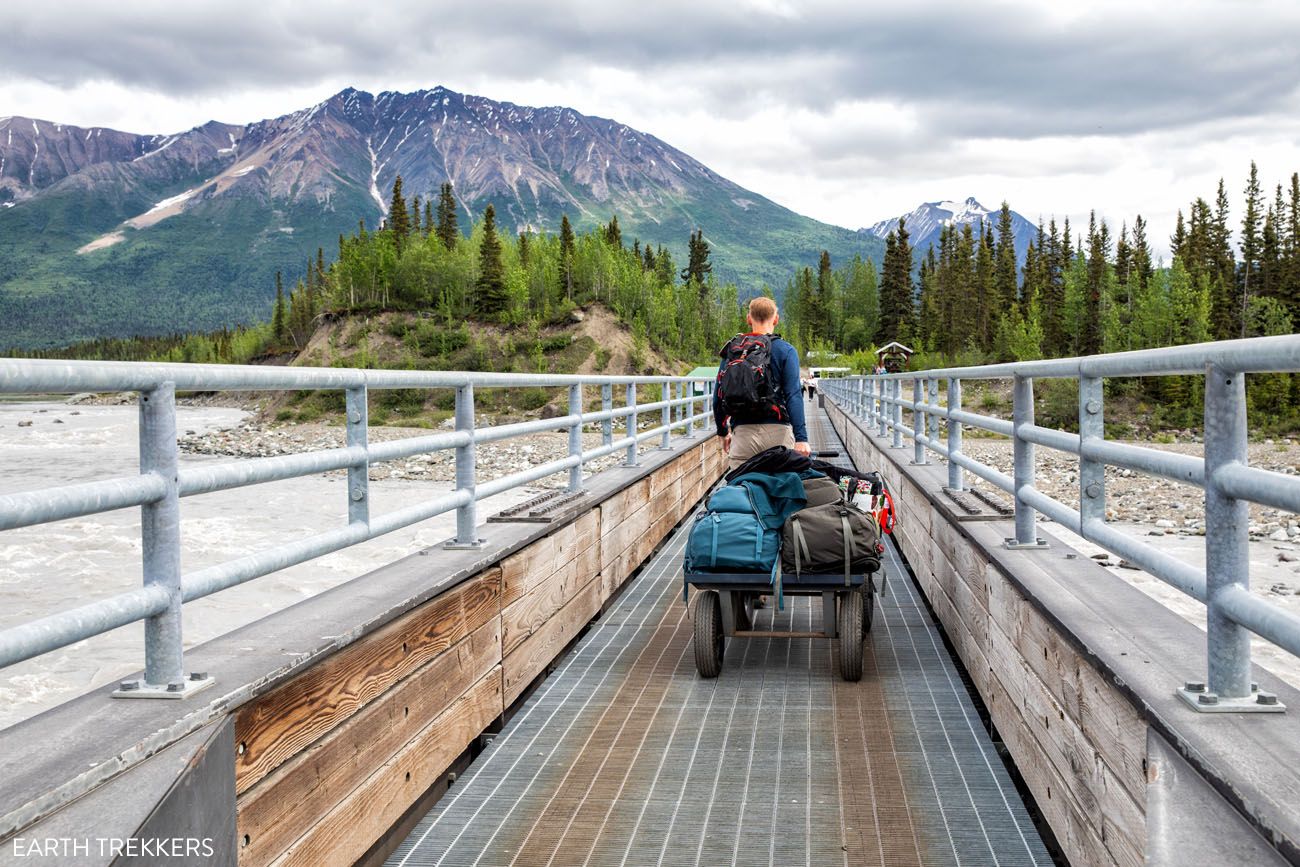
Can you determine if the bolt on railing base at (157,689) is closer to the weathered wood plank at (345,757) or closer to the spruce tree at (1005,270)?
the weathered wood plank at (345,757)

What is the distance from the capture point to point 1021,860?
3557mm

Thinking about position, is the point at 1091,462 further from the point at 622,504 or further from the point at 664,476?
the point at 664,476

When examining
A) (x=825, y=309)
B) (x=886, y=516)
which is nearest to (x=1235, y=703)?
(x=886, y=516)

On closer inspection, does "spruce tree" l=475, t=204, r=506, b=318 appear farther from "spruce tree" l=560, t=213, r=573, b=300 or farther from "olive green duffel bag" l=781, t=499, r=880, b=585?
"olive green duffel bag" l=781, t=499, r=880, b=585

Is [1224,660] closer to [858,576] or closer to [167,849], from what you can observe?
[167,849]

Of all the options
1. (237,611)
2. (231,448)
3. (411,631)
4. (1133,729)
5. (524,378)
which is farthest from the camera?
(231,448)

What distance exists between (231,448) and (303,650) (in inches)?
2499

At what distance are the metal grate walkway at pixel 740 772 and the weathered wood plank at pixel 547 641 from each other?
0.12m

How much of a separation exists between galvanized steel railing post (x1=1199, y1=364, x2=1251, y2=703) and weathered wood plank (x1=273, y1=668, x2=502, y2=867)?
2.52 metres

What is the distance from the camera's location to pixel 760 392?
20.8 feet

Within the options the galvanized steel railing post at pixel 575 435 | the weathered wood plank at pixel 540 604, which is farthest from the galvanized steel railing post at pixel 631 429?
the weathered wood plank at pixel 540 604

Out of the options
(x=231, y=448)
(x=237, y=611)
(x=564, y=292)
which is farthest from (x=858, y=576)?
(x=564, y=292)

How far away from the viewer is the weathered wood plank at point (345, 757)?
9.11 ft

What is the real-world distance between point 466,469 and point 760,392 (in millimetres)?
2118
